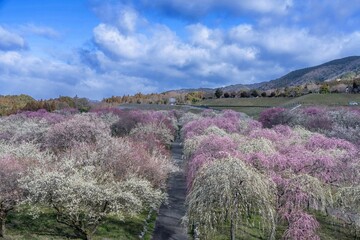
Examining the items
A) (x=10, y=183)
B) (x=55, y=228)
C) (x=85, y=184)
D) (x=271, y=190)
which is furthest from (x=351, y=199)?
(x=10, y=183)

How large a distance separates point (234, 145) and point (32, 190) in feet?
66.1

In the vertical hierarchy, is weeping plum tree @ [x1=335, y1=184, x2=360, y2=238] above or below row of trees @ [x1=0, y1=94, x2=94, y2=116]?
below

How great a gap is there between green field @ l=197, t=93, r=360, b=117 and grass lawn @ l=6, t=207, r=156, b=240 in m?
93.5

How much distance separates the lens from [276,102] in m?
152

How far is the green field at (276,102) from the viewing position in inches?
5172

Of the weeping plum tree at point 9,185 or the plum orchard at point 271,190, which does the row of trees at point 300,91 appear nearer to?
the plum orchard at point 271,190

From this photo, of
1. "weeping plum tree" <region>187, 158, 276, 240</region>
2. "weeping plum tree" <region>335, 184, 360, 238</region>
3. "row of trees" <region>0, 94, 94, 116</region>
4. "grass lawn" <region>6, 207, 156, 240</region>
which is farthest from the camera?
"row of trees" <region>0, 94, 94, 116</region>

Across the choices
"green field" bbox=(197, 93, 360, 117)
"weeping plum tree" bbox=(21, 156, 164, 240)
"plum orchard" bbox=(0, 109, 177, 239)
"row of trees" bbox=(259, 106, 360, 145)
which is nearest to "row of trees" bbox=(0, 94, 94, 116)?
"green field" bbox=(197, 93, 360, 117)

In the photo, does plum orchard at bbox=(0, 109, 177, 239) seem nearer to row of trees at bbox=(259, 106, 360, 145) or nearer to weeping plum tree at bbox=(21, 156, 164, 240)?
weeping plum tree at bbox=(21, 156, 164, 240)

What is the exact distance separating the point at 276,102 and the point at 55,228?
5075 inches

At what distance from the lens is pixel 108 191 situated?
27.9 metres

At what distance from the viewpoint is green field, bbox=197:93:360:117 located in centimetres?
13138

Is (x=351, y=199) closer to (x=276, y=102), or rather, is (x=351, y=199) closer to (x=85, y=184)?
(x=85, y=184)

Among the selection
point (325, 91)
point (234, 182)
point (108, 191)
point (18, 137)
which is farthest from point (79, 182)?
point (325, 91)
